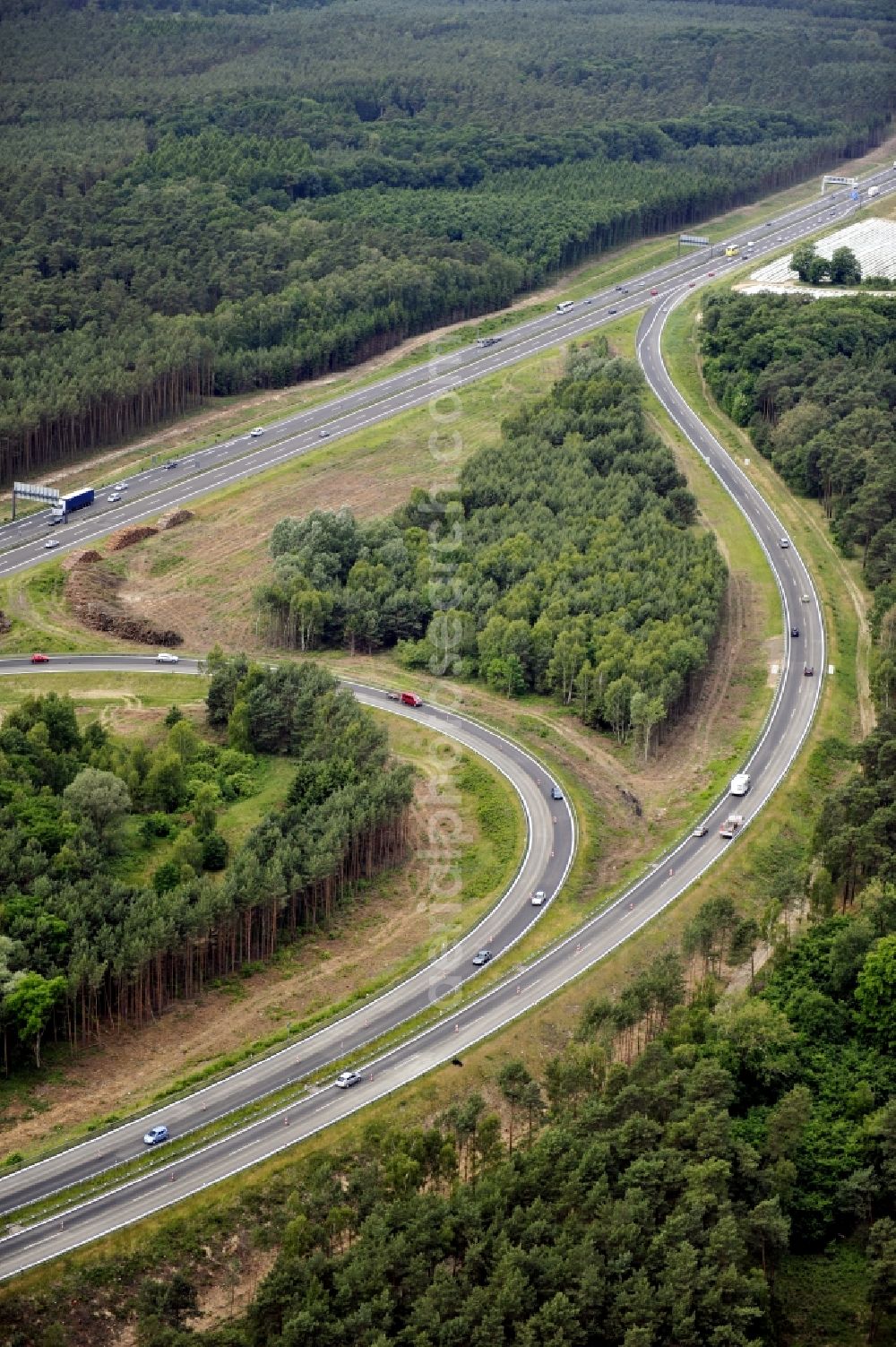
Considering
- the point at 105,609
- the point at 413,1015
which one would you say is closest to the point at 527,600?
the point at 105,609

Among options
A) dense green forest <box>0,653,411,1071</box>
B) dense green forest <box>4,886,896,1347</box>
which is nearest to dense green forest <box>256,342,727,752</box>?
→ dense green forest <box>0,653,411,1071</box>

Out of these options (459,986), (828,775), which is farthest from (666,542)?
(459,986)

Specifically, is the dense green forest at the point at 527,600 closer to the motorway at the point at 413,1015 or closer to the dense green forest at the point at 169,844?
the motorway at the point at 413,1015

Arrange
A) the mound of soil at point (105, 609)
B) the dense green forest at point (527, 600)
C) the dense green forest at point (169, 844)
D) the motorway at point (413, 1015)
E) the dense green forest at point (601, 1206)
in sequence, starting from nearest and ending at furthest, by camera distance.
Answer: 1. the dense green forest at point (601, 1206)
2. the motorway at point (413, 1015)
3. the dense green forest at point (169, 844)
4. the dense green forest at point (527, 600)
5. the mound of soil at point (105, 609)

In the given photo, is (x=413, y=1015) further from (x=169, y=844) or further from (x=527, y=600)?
(x=527, y=600)

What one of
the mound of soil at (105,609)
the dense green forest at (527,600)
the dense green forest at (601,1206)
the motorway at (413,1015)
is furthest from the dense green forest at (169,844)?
the dense green forest at (601,1206)

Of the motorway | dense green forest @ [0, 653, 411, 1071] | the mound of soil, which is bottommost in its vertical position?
the motorway

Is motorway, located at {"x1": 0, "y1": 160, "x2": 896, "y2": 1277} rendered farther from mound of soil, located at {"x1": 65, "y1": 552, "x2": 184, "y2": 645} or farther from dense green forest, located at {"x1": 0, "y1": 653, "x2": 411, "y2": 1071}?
dense green forest, located at {"x1": 0, "y1": 653, "x2": 411, "y2": 1071}

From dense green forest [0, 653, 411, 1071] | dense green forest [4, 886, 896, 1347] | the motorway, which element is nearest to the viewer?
dense green forest [4, 886, 896, 1347]
